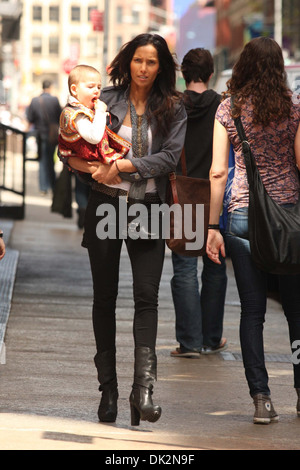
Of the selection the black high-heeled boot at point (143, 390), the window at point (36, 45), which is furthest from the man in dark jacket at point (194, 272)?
the window at point (36, 45)

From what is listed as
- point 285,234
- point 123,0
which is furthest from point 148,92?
point 123,0

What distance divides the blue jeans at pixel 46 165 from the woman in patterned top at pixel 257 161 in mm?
14469

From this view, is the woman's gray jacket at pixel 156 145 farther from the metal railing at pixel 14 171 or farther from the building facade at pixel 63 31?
the building facade at pixel 63 31

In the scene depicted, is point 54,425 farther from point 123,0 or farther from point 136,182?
point 123,0

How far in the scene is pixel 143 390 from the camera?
17.3ft

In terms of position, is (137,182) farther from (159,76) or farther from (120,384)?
(120,384)

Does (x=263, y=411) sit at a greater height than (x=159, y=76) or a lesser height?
lesser

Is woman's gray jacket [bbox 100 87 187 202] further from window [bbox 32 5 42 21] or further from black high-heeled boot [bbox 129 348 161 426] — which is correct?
window [bbox 32 5 42 21]

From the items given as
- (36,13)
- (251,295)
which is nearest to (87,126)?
(251,295)

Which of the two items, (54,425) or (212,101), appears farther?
(212,101)

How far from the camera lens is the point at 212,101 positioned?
7.41 m

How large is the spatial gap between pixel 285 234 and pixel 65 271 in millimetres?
6022

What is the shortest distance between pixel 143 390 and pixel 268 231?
Answer: 98 centimetres
